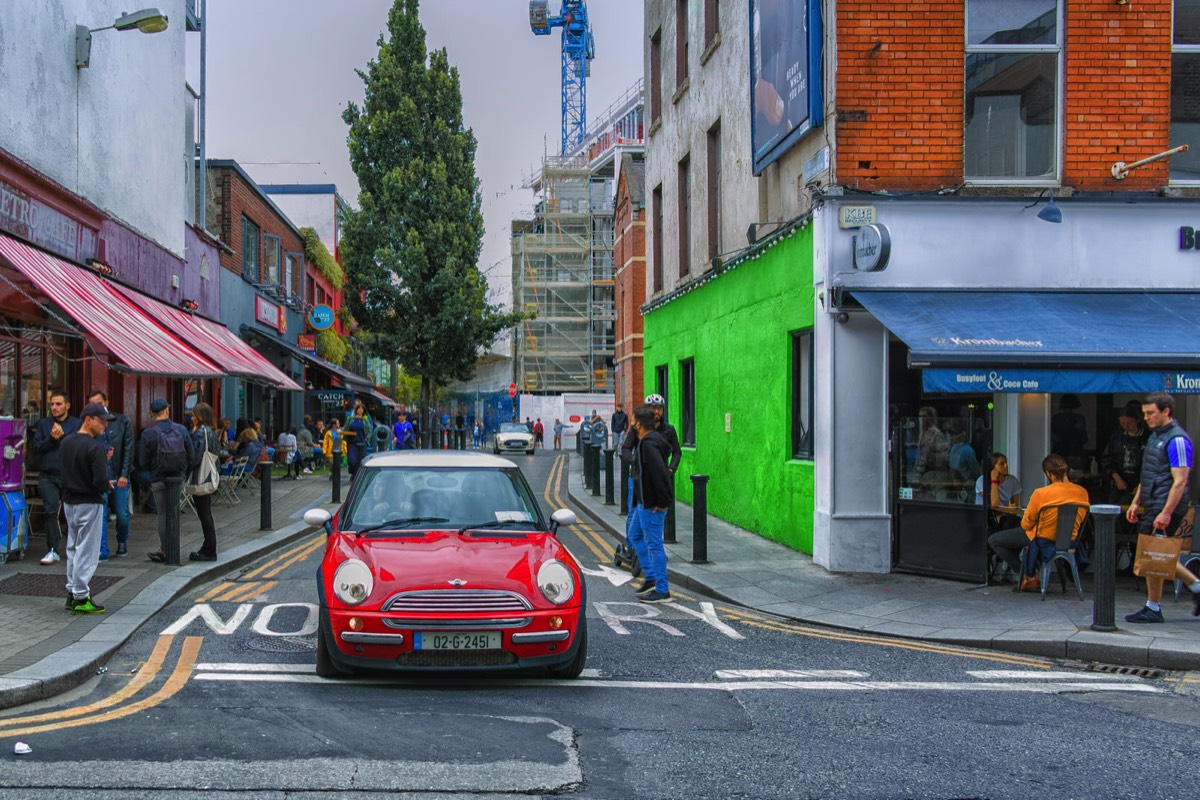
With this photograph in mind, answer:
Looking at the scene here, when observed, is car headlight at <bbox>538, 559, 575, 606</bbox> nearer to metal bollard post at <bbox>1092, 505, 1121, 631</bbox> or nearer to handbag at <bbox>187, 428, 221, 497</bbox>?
metal bollard post at <bbox>1092, 505, 1121, 631</bbox>

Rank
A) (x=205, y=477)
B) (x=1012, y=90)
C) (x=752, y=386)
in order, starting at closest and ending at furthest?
(x=205, y=477), (x=1012, y=90), (x=752, y=386)

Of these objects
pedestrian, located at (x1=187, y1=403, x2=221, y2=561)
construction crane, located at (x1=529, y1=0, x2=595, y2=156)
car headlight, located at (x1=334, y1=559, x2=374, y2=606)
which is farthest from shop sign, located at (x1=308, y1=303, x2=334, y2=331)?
construction crane, located at (x1=529, y1=0, x2=595, y2=156)

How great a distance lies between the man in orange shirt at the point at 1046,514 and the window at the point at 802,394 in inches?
122

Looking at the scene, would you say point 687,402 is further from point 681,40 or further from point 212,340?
point 212,340

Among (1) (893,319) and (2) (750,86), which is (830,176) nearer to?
(1) (893,319)

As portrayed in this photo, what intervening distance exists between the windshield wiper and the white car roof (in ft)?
1.78

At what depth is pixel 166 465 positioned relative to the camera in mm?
11188

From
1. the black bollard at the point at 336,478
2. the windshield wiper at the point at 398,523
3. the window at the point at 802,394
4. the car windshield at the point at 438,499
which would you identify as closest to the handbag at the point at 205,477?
the car windshield at the point at 438,499

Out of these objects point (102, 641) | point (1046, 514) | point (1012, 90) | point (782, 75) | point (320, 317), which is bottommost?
point (102, 641)

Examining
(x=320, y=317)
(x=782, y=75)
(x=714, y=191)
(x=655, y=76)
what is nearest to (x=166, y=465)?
(x=782, y=75)

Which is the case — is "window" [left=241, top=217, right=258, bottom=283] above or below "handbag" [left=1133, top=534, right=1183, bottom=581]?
above

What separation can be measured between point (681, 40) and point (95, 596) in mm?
15019

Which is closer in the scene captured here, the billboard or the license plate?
the license plate

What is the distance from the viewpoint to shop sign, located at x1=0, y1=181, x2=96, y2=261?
1186 cm
